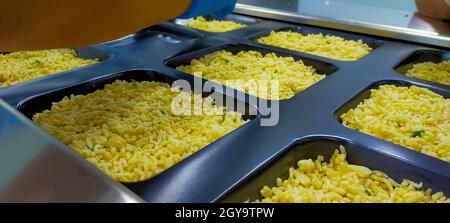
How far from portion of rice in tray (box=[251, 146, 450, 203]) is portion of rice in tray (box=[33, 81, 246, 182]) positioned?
240 millimetres

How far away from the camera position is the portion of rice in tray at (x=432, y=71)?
143 cm

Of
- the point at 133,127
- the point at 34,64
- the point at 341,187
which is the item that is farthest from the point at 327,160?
the point at 34,64

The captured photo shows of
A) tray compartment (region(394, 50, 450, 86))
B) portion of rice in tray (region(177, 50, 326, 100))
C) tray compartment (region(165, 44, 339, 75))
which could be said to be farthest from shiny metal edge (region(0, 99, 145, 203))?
tray compartment (region(394, 50, 450, 86))

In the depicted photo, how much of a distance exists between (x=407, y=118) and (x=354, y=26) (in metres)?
0.89

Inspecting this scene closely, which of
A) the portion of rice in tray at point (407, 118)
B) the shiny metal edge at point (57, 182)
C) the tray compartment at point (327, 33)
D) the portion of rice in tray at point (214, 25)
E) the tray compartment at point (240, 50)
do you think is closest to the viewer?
the shiny metal edge at point (57, 182)

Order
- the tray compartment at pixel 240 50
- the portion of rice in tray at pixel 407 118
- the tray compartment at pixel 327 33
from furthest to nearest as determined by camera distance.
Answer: the tray compartment at pixel 327 33 < the tray compartment at pixel 240 50 < the portion of rice in tray at pixel 407 118

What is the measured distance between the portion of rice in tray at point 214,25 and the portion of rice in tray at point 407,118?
103 cm

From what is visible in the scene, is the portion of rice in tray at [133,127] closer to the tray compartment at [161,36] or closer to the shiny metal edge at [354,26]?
the tray compartment at [161,36]

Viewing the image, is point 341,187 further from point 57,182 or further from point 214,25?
point 214,25

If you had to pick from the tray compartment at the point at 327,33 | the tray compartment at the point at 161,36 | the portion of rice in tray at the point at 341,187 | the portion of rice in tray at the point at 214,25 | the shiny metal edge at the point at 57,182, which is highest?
the shiny metal edge at the point at 57,182

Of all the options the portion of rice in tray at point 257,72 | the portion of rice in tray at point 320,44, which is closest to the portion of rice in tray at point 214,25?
the portion of rice in tray at point 320,44

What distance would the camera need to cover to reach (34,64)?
5.18ft
